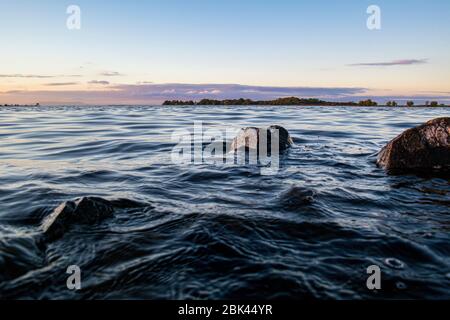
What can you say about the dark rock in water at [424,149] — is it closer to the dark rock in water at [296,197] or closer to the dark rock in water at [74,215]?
the dark rock in water at [296,197]

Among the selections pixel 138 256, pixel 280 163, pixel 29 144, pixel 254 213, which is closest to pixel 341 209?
pixel 254 213

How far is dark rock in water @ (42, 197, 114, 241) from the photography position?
4332 millimetres

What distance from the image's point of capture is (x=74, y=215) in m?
4.65

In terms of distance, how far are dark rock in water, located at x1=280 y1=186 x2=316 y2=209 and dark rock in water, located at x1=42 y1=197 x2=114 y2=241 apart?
2.75 meters

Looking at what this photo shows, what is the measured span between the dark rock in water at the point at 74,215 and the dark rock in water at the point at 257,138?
6705 millimetres

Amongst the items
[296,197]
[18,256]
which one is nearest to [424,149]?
[296,197]

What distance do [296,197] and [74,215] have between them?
11.4 ft

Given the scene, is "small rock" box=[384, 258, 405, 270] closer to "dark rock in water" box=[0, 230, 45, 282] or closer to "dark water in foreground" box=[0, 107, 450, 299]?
"dark water in foreground" box=[0, 107, 450, 299]

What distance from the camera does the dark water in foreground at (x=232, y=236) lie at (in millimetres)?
3199

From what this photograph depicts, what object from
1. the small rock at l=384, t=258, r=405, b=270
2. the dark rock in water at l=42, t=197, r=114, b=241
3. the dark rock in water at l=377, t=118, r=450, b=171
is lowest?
the small rock at l=384, t=258, r=405, b=270

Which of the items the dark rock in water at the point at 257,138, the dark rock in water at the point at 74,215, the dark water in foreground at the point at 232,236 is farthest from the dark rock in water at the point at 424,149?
the dark rock in water at the point at 74,215

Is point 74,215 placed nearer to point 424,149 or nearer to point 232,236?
point 232,236

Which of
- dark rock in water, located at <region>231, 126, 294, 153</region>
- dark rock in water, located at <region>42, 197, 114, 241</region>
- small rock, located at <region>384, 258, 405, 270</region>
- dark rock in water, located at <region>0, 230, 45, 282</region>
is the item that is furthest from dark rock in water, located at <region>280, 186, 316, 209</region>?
dark rock in water, located at <region>231, 126, 294, 153</region>
